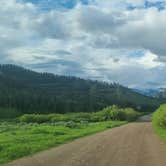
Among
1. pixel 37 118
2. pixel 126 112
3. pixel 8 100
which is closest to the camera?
pixel 37 118

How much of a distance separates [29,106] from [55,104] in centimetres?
1052

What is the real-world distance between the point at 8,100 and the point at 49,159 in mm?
131342

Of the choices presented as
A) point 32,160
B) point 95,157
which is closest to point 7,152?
point 32,160

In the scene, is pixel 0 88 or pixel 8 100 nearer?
pixel 8 100

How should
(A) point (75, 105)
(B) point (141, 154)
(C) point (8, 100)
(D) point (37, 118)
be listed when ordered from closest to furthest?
1. (B) point (141, 154)
2. (D) point (37, 118)
3. (C) point (8, 100)
4. (A) point (75, 105)

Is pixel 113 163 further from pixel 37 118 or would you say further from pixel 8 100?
pixel 8 100

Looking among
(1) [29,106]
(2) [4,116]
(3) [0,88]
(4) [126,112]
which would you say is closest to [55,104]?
(1) [29,106]

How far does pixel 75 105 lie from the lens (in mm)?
164875

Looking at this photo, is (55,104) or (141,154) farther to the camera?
(55,104)

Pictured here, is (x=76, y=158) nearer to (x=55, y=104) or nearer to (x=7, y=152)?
(x=7, y=152)

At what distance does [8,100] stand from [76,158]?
431 ft

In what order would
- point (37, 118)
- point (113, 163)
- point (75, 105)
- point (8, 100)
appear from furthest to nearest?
point (75, 105)
point (8, 100)
point (37, 118)
point (113, 163)

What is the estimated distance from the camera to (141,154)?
20.7 meters

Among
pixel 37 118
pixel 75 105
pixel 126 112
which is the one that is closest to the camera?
pixel 37 118
